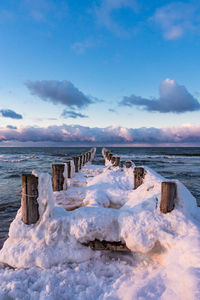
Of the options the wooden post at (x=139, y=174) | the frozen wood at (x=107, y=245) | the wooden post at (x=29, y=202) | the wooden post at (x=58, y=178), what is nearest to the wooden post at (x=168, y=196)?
the frozen wood at (x=107, y=245)

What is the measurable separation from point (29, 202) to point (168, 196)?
9.91 feet

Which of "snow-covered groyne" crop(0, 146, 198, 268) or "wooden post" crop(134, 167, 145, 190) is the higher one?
"wooden post" crop(134, 167, 145, 190)

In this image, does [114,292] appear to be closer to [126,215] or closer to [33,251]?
[126,215]

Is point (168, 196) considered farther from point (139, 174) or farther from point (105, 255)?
point (139, 174)

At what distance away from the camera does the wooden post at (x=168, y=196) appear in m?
3.51

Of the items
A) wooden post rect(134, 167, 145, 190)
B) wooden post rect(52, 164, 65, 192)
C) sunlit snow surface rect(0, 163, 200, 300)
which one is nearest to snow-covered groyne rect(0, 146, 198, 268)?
sunlit snow surface rect(0, 163, 200, 300)

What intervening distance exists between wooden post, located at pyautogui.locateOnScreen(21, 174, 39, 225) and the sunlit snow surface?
0.42 ft

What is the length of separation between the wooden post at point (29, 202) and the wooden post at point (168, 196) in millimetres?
2791

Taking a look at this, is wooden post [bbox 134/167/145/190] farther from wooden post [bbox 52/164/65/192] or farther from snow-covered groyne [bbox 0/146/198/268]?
wooden post [bbox 52/164/65/192]

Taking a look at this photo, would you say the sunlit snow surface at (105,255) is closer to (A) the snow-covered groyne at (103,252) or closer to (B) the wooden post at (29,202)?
(A) the snow-covered groyne at (103,252)

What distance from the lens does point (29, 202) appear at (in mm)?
3670

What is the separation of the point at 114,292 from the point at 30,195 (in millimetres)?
2410

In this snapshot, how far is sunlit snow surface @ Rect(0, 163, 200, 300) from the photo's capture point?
2547 mm

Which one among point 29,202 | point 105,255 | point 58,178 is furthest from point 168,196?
point 58,178
